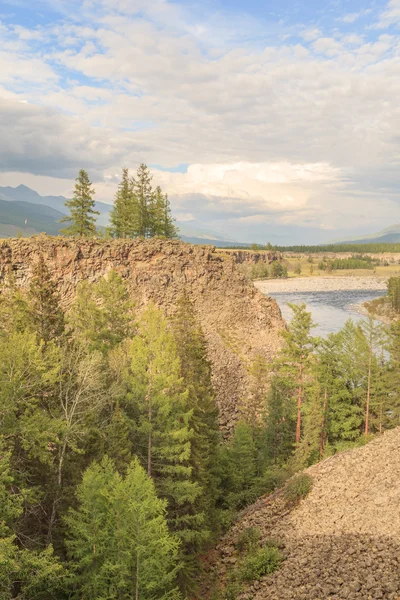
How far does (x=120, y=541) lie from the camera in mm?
16516

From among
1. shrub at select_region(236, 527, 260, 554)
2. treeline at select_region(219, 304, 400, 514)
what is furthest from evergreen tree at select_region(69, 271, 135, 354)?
shrub at select_region(236, 527, 260, 554)

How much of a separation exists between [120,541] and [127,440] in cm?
560

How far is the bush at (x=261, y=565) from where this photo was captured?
858 inches

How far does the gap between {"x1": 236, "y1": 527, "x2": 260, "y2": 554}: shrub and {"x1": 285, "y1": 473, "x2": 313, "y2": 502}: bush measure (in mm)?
3107

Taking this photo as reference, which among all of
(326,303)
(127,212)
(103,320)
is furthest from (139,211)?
(326,303)

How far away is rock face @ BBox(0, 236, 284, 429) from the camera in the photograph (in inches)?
2194

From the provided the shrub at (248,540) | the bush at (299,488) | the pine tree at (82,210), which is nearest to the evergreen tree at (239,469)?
the bush at (299,488)

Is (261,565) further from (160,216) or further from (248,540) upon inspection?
(160,216)

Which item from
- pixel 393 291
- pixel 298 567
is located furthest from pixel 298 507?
pixel 393 291

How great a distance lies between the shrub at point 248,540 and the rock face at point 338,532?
45cm

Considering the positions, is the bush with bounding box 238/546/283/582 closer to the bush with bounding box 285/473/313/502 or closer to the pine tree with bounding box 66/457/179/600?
the bush with bounding box 285/473/313/502

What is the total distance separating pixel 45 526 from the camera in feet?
62.1

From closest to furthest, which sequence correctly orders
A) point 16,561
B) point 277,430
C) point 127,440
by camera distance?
point 16,561 → point 127,440 → point 277,430

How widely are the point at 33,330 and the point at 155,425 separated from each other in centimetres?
932
